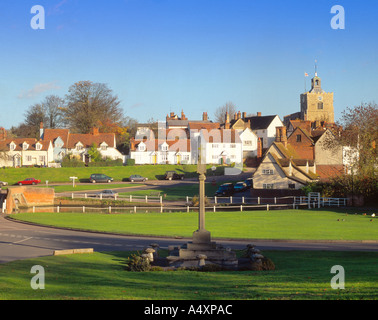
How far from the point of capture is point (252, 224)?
122 ft

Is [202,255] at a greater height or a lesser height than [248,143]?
lesser

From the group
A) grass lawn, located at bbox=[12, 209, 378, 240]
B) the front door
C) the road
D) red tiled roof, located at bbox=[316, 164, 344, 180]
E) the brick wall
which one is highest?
the front door

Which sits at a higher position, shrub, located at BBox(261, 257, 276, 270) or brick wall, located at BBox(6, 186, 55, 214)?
brick wall, located at BBox(6, 186, 55, 214)

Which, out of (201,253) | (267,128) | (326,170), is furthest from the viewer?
(267,128)

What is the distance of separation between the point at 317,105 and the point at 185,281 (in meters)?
146

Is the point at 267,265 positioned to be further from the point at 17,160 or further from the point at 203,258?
the point at 17,160

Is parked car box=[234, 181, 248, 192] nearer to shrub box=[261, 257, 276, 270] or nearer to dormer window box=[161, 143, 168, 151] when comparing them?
dormer window box=[161, 143, 168, 151]

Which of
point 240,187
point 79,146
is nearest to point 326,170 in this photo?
point 240,187

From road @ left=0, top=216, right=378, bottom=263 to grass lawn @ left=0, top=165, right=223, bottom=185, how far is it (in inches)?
2157

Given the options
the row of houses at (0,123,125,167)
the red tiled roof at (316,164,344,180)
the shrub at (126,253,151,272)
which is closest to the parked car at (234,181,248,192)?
the red tiled roof at (316,164,344,180)

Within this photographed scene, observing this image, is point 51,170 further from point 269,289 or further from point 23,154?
point 269,289

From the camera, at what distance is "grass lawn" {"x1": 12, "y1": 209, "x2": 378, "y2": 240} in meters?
30.5

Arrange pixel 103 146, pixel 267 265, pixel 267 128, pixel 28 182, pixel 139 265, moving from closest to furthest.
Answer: pixel 139 265 → pixel 267 265 → pixel 28 182 → pixel 103 146 → pixel 267 128
